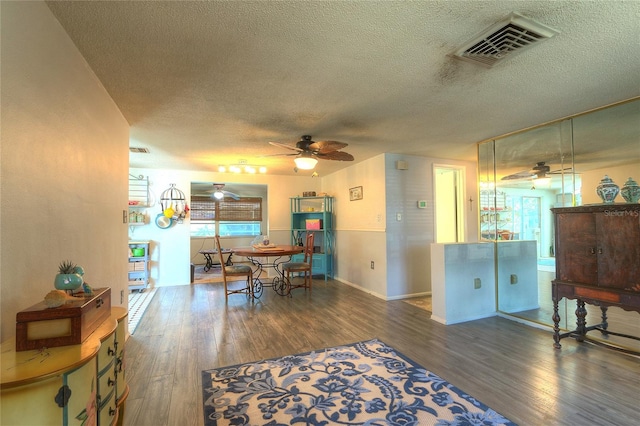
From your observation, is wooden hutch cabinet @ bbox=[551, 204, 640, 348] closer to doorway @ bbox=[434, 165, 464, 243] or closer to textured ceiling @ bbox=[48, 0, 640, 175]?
textured ceiling @ bbox=[48, 0, 640, 175]

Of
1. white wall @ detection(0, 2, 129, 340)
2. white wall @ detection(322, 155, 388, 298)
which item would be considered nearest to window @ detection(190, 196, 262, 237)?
white wall @ detection(322, 155, 388, 298)

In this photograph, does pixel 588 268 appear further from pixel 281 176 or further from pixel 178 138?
pixel 281 176

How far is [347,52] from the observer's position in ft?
5.94

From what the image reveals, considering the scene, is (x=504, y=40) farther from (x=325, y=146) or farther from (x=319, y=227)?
(x=319, y=227)

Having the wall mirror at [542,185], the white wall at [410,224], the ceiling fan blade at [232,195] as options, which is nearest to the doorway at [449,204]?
the white wall at [410,224]

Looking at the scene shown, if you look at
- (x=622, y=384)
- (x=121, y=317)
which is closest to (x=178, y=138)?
(x=121, y=317)

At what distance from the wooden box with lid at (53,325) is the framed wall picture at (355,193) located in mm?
4400

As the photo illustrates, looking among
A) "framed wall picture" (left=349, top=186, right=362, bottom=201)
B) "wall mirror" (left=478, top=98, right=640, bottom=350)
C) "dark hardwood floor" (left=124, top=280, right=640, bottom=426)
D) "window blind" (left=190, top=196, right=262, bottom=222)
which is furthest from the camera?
"window blind" (left=190, top=196, right=262, bottom=222)

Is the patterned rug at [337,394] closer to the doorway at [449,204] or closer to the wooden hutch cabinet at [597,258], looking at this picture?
the wooden hutch cabinet at [597,258]

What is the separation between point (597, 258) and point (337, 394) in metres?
2.51

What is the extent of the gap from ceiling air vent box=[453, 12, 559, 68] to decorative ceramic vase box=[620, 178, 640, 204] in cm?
173

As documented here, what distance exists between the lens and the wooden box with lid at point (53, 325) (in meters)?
1.03

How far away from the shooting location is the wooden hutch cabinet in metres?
2.30

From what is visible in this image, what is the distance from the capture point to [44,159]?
Answer: 139 cm
